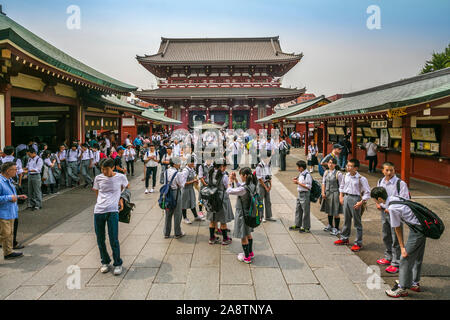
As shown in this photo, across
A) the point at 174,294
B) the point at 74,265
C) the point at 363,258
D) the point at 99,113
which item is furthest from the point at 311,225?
the point at 99,113

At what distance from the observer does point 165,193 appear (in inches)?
222

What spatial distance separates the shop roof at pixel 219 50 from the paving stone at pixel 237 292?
98.6ft

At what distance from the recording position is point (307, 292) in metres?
3.94

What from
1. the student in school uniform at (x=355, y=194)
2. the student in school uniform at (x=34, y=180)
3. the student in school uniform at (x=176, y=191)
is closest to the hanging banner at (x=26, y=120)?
the student in school uniform at (x=34, y=180)

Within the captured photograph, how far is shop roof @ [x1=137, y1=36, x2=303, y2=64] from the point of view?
3231 cm

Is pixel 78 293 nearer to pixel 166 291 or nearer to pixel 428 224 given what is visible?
pixel 166 291

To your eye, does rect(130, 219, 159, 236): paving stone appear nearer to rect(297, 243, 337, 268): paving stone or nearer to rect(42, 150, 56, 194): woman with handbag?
rect(297, 243, 337, 268): paving stone

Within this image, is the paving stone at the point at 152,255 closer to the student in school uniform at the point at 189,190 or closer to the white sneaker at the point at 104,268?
the white sneaker at the point at 104,268

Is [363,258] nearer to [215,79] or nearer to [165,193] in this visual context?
[165,193]

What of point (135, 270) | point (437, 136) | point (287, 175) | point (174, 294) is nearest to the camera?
point (174, 294)

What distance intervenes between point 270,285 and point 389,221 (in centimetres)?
220

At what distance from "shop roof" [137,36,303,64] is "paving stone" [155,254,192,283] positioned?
95.4ft

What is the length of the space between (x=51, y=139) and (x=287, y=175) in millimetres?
13536

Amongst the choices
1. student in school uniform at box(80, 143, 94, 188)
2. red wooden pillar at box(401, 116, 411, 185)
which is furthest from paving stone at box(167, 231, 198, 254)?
red wooden pillar at box(401, 116, 411, 185)
